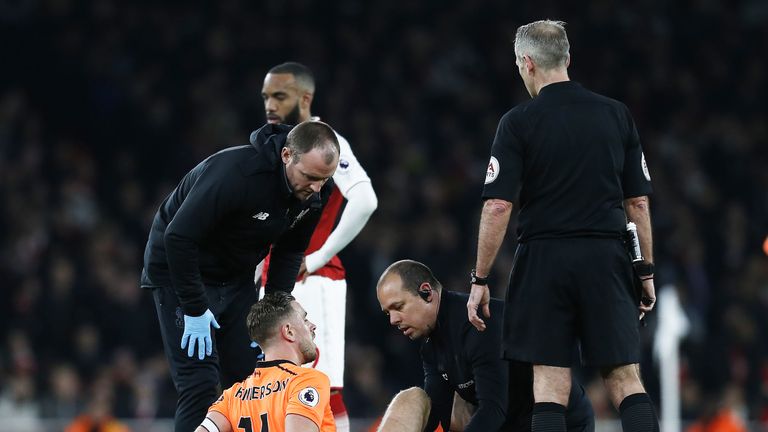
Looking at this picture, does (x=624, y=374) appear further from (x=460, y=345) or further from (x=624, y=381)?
(x=460, y=345)

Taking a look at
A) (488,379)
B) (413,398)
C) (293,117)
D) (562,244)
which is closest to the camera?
(562,244)

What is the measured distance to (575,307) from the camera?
5344 millimetres

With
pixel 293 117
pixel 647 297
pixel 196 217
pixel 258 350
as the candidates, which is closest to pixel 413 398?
Result: pixel 258 350

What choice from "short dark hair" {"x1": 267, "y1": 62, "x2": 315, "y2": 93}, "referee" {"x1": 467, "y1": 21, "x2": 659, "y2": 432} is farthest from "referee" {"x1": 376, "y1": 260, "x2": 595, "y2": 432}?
"short dark hair" {"x1": 267, "y1": 62, "x2": 315, "y2": 93}

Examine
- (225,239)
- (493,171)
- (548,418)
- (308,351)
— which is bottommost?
(548,418)

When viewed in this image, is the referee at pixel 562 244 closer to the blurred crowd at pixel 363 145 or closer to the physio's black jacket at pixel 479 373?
the physio's black jacket at pixel 479 373

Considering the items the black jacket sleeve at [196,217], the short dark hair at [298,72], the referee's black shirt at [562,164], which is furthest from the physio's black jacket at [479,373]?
the short dark hair at [298,72]

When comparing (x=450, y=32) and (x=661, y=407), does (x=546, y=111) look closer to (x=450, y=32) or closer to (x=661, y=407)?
(x=661, y=407)

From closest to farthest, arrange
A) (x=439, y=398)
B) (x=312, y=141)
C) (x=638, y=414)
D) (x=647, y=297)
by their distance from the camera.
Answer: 1. (x=638, y=414)
2. (x=312, y=141)
3. (x=647, y=297)
4. (x=439, y=398)

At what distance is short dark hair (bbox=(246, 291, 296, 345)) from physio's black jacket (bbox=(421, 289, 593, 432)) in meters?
0.82

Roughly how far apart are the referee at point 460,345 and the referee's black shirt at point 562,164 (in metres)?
0.67

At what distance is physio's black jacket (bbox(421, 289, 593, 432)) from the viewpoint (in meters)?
5.68

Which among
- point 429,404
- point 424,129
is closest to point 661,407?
point 424,129

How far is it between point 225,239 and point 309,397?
0.90 meters
